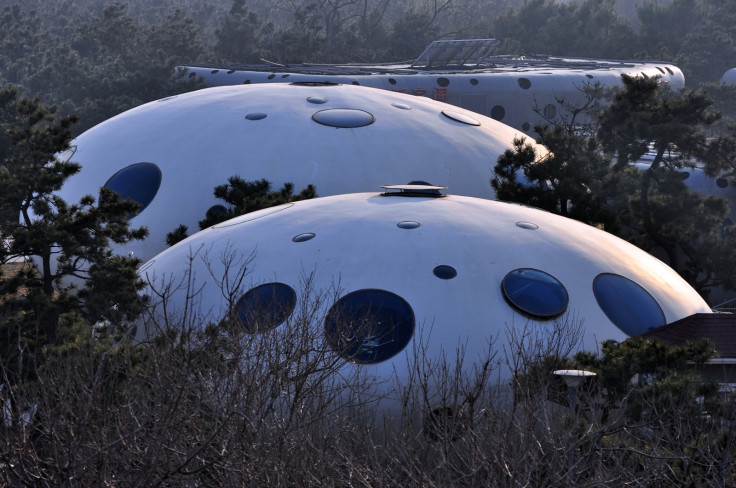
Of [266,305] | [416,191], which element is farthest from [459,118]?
[266,305]

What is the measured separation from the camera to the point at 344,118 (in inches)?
1464

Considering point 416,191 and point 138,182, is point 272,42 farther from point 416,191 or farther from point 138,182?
point 416,191

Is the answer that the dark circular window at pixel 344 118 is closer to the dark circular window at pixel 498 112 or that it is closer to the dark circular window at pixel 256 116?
the dark circular window at pixel 256 116

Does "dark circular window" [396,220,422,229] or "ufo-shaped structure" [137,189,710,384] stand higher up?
"dark circular window" [396,220,422,229]

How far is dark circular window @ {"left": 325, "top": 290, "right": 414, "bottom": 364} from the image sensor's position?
2128 centimetres

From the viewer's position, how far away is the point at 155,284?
26.4 metres

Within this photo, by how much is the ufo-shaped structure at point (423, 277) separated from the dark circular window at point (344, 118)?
382 inches

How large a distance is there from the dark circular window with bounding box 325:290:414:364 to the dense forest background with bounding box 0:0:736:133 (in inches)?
1924

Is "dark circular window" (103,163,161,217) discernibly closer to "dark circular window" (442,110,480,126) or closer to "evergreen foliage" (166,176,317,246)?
"evergreen foliage" (166,176,317,246)

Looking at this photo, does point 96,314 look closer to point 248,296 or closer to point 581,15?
point 248,296

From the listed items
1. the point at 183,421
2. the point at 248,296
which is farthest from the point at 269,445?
the point at 248,296

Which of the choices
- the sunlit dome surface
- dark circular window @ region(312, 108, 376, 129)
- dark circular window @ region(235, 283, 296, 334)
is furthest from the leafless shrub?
dark circular window @ region(312, 108, 376, 129)

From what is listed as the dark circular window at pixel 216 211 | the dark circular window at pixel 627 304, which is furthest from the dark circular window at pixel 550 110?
the dark circular window at pixel 627 304

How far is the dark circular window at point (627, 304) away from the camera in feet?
78.3
